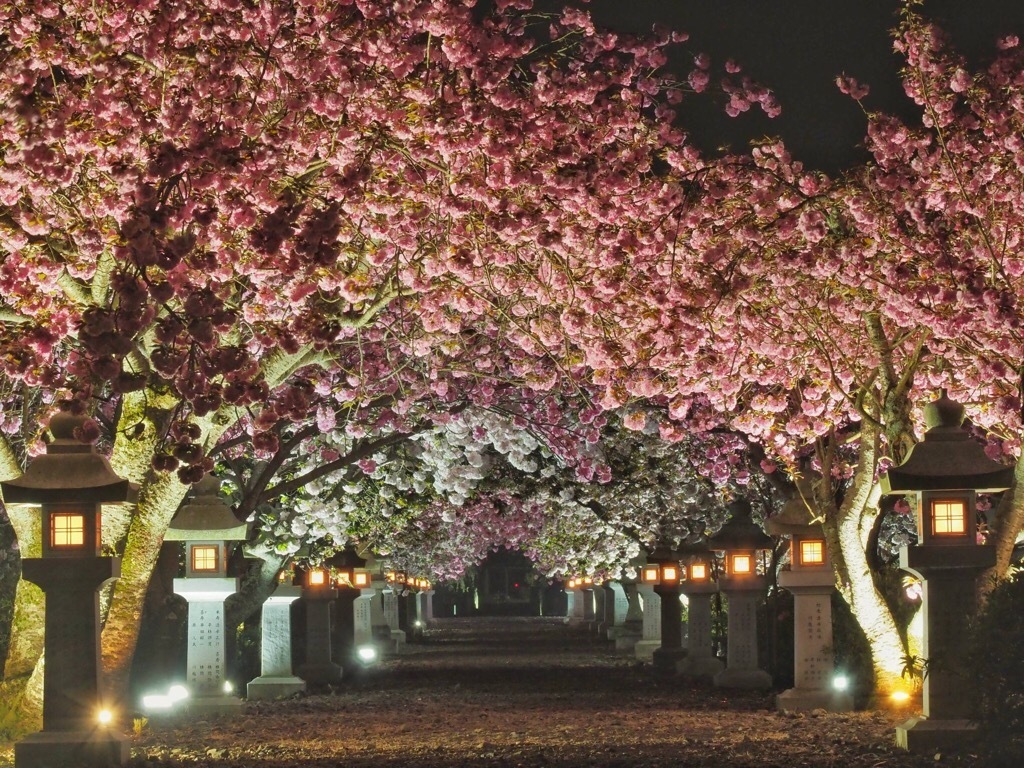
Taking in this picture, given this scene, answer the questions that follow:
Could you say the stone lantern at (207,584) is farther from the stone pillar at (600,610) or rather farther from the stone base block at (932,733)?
the stone pillar at (600,610)

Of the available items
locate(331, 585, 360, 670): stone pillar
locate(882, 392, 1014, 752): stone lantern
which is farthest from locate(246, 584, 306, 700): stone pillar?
locate(882, 392, 1014, 752): stone lantern

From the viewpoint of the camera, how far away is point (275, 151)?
1081 centimetres

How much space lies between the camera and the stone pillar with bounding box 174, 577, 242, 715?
19.6 meters

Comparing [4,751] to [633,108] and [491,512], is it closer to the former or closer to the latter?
[633,108]

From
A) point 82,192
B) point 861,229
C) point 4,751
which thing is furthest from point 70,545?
point 861,229

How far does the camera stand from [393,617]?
46.8 m

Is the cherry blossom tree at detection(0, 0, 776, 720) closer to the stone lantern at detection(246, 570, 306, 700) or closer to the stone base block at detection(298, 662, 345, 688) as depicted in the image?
the stone lantern at detection(246, 570, 306, 700)

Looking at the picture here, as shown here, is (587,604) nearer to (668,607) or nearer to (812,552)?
(668,607)

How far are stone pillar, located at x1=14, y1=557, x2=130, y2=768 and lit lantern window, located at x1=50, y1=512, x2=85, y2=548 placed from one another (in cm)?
22

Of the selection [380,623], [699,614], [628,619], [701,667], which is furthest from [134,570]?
[628,619]

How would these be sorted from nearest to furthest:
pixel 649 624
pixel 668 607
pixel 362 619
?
pixel 668 607
pixel 362 619
pixel 649 624

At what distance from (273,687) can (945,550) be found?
13.7 meters

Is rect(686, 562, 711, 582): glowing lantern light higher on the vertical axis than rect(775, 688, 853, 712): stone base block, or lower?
higher

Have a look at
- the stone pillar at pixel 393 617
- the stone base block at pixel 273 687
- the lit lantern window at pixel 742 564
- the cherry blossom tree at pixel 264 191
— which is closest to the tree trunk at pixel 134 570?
the cherry blossom tree at pixel 264 191
